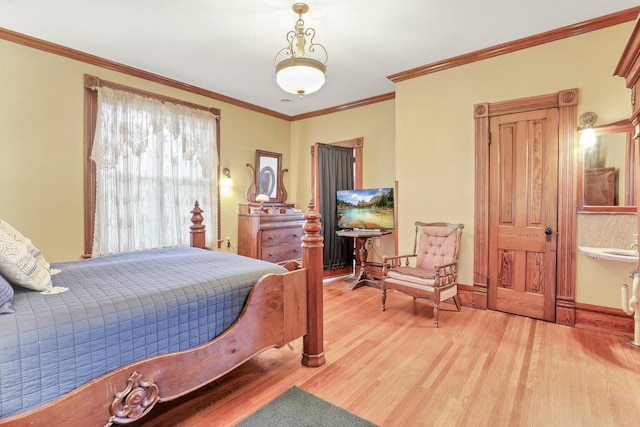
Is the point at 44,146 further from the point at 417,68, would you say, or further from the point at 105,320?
the point at 417,68

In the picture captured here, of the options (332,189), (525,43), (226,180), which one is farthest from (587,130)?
(226,180)

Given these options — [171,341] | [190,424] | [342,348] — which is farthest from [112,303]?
[342,348]

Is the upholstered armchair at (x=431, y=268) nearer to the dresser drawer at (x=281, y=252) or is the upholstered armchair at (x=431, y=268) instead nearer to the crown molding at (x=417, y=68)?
the dresser drawer at (x=281, y=252)

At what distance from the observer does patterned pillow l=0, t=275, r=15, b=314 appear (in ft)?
4.17

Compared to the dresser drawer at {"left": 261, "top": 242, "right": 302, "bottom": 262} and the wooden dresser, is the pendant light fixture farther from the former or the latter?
the dresser drawer at {"left": 261, "top": 242, "right": 302, "bottom": 262}

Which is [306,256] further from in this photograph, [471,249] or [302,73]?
[471,249]

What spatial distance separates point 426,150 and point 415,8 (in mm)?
1648

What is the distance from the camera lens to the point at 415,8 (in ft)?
8.63

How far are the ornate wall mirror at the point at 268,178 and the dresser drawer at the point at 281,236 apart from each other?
2.43ft

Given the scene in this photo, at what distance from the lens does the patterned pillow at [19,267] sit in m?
1.46

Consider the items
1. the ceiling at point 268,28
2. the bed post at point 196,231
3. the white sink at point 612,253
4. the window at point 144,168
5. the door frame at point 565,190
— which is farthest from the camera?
the window at point 144,168

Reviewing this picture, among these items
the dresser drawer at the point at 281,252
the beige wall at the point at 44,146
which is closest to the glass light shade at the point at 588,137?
the dresser drawer at the point at 281,252

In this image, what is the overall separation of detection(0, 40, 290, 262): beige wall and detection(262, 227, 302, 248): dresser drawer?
222 centimetres

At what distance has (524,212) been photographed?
3262 millimetres
